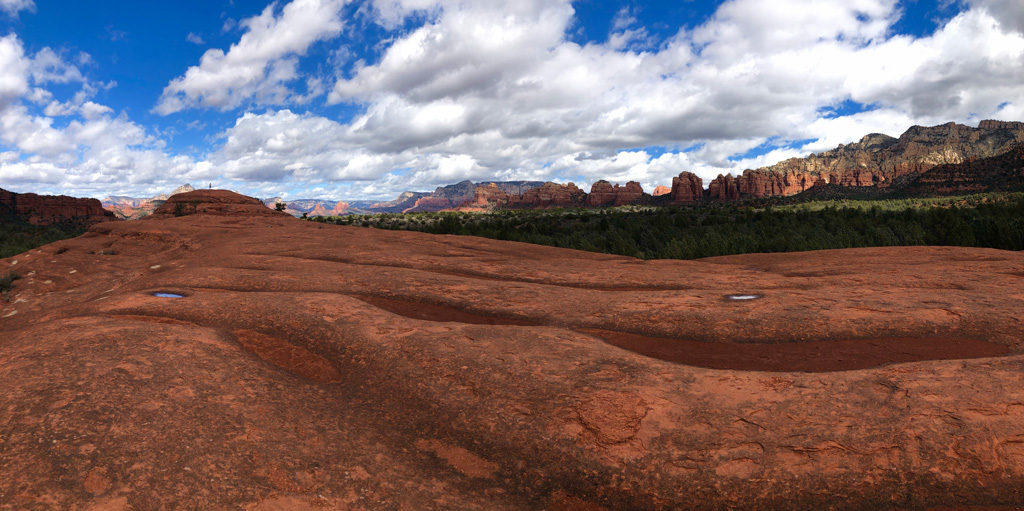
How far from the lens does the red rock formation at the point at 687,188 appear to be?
517 ft

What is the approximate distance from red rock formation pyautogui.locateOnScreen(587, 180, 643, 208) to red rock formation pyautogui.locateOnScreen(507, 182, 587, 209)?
4.35m

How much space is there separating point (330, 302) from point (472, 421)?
13.5 feet

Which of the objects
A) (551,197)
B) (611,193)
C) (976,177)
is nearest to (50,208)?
(551,197)

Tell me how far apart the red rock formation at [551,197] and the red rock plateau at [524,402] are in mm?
175592

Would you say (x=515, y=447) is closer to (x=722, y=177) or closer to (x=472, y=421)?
(x=472, y=421)

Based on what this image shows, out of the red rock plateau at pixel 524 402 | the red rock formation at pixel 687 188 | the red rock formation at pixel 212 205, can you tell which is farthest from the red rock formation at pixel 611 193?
the red rock plateau at pixel 524 402

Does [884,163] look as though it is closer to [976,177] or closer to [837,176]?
[837,176]

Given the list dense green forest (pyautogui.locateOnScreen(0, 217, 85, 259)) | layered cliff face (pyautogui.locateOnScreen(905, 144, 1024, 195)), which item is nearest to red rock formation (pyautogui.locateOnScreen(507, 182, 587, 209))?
layered cliff face (pyautogui.locateOnScreen(905, 144, 1024, 195))

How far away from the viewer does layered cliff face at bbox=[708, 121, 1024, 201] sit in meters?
150

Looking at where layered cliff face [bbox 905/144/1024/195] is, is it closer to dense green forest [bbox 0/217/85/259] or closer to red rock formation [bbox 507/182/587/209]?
red rock formation [bbox 507/182/587/209]

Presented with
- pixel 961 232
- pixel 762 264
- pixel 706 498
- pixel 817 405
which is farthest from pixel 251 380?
pixel 961 232

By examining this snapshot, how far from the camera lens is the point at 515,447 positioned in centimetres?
428

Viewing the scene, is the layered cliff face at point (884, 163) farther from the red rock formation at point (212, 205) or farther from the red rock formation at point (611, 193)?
the red rock formation at point (212, 205)

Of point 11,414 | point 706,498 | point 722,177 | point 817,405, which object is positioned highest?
point 722,177
